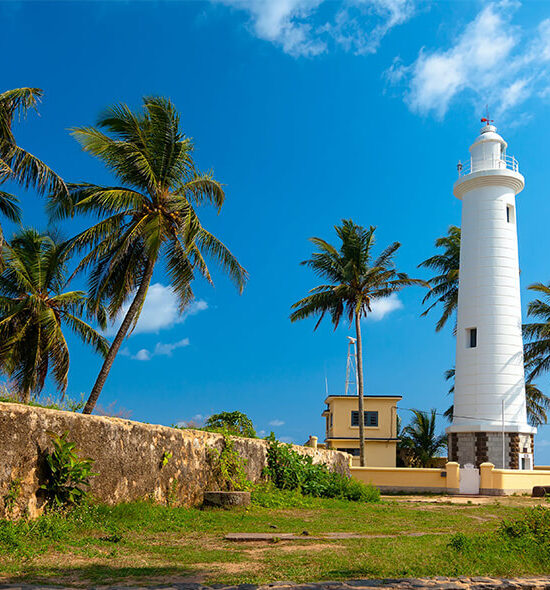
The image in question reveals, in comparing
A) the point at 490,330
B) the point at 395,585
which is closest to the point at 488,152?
the point at 490,330

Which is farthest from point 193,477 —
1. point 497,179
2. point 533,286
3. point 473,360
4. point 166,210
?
point 533,286

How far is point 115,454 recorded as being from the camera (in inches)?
382

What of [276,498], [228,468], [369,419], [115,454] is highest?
[369,419]

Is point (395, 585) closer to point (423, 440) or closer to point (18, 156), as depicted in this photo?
point (18, 156)

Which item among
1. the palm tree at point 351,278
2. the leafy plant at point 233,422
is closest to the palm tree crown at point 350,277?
the palm tree at point 351,278

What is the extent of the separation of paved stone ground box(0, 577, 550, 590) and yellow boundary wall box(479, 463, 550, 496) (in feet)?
69.4

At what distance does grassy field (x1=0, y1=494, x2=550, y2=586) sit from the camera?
20.1 feet

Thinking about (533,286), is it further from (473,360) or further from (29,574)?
(29,574)

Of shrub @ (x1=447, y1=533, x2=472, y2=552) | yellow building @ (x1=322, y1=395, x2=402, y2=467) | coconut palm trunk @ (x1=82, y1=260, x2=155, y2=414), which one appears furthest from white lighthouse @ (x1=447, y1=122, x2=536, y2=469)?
shrub @ (x1=447, y1=533, x2=472, y2=552)

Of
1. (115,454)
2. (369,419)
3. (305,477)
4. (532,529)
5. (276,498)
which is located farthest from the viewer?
(369,419)

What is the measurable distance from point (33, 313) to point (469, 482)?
60.4ft

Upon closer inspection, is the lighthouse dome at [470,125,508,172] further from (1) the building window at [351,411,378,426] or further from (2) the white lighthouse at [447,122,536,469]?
(1) the building window at [351,411,378,426]

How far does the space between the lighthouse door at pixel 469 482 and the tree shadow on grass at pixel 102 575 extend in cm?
2185

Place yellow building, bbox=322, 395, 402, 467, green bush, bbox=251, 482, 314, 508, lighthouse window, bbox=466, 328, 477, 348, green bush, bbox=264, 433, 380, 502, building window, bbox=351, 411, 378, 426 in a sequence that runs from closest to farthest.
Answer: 1. green bush, bbox=251, 482, 314, 508
2. green bush, bbox=264, 433, 380, 502
3. lighthouse window, bbox=466, 328, 477, 348
4. yellow building, bbox=322, 395, 402, 467
5. building window, bbox=351, 411, 378, 426
